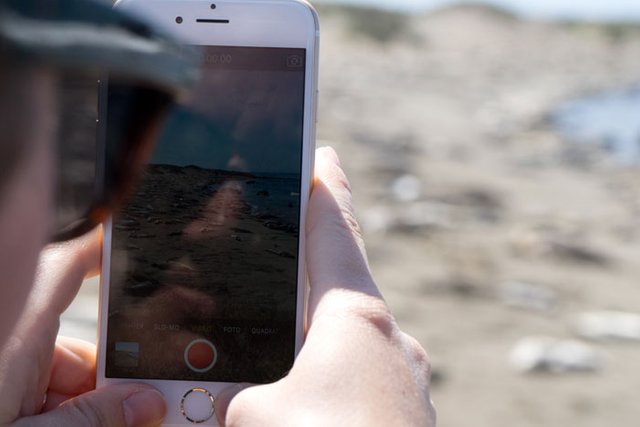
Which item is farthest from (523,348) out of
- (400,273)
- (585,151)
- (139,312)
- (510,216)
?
(585,151)

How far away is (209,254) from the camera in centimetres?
154

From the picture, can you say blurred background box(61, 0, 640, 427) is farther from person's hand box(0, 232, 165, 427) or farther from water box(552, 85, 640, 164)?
person's hand box(0, 232, 165, 427)

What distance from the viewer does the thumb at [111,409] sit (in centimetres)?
138

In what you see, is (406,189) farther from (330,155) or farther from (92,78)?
(92,78)

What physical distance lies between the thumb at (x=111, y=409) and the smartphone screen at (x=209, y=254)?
0.06 metres

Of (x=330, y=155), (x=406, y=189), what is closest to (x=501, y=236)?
(x=406, y=189)

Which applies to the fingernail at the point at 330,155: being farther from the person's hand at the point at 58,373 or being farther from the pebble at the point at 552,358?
the pebble at the point at 552,358

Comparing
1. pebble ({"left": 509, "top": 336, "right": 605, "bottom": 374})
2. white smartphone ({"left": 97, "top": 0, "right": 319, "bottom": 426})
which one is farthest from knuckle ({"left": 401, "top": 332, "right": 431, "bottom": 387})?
pebble ({"left": 509, "top": 336, "right": 605, "bottom": 374})

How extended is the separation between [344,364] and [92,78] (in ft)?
1.80

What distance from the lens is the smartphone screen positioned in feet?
5.03

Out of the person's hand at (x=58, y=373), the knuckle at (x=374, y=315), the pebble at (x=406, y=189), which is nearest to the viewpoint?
the knuckle at (x=374, y=315)

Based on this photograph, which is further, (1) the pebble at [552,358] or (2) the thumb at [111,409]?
(1) the pebble at [552,358]

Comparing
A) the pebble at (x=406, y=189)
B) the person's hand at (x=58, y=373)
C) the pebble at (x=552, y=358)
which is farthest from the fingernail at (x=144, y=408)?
the pebble at (x=406, y=189)

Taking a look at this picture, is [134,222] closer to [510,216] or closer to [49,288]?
[49,288]
